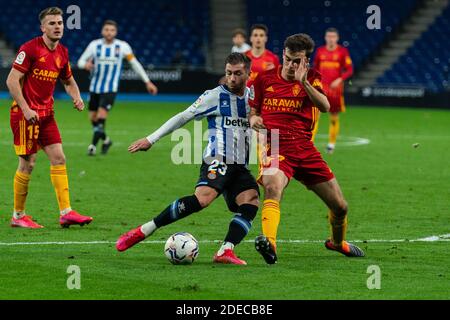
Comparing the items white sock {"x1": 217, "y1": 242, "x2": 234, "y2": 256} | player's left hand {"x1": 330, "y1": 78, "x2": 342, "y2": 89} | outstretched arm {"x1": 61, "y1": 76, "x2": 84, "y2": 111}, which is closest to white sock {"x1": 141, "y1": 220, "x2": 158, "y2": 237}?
white sock {"x1": 217, "y1": 242, "x2": 234, "y2": 256}

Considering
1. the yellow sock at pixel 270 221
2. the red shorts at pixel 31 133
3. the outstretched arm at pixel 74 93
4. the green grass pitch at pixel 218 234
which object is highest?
the outstretched arm at pixel 74 93

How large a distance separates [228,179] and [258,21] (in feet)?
103

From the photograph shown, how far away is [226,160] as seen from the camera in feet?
29.8

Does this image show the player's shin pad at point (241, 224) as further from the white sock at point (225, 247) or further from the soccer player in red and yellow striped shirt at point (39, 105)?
the soccer player in red and yellow striped shirt at point (39, 105)

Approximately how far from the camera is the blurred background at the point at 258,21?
38250mm

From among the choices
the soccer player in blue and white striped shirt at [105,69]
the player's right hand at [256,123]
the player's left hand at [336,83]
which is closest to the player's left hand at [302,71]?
the player's right hand at [256,123]

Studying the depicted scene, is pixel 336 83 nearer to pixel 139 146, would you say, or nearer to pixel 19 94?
pixel 19 94

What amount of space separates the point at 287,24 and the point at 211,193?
31.3 meters

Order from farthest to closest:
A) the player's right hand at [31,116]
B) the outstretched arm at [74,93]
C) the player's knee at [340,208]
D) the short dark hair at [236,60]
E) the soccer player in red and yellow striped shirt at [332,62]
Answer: the soccer player in red and yellow striped shirt at [332,62], the outstretched arm at [74,93], the player's right hand at [31,116], the player's knee at [340,208], the short dark hair at [236,60]

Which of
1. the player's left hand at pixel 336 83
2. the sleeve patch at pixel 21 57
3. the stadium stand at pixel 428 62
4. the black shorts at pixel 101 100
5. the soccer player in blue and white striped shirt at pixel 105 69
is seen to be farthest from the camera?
the stadium stand at pixel 428 62

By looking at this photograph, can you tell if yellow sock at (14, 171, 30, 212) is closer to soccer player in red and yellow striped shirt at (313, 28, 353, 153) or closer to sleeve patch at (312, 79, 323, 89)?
sleeve patch at (312, 79, 323, 89)

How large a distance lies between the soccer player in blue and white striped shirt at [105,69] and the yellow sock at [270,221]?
10899 millimetres

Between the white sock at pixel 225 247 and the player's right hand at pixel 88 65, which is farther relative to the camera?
the player's right hand at pixel 88 65

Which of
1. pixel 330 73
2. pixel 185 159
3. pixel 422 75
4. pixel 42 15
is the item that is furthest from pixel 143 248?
pixel 422 75
